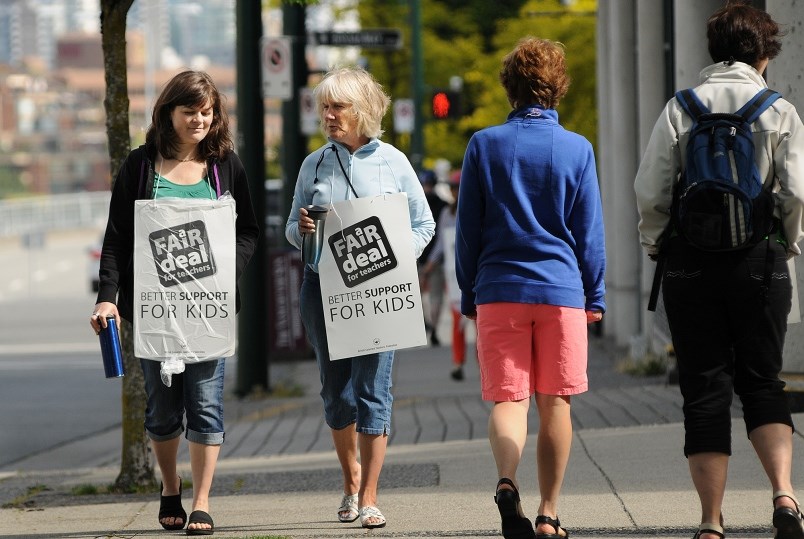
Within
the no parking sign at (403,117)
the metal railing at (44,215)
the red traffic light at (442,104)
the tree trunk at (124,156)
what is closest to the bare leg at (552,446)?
the tree trunk at (124,156)

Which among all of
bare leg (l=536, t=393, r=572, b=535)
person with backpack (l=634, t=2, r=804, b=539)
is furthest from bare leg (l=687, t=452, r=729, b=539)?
bare leg (l=536, t=393, r=572, b=535)

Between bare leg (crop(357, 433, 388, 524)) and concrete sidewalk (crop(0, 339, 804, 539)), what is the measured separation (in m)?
0.13

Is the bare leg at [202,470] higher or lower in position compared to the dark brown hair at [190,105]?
lower

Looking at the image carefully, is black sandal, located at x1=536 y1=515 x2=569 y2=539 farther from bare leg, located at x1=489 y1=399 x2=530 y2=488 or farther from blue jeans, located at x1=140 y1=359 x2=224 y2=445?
blue jeans, located at x1=140 y1=359 x2=224 y2=445

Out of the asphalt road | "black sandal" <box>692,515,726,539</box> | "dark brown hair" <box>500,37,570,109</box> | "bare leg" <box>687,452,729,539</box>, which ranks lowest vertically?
the asphalt road

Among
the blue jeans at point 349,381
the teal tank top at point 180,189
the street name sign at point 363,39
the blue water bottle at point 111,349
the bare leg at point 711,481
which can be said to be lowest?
the bare leg at point 711,481

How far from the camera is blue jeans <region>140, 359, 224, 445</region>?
6051 mm

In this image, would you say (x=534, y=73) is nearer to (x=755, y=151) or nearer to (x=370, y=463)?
(x=755, y=151)

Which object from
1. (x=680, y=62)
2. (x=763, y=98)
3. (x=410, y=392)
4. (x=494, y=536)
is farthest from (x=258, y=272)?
(x=763, y=98)

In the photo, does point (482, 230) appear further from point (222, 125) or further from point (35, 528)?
point (35, 528)

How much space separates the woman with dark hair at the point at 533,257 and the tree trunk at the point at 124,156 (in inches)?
108

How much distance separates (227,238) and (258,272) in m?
6.87

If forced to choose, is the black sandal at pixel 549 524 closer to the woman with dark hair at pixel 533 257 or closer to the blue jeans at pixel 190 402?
the woman with dark hair at pixel 533 257

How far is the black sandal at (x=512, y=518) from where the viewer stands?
5219 mm
